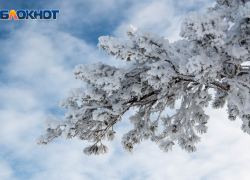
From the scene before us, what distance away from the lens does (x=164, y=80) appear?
4863 millimetres

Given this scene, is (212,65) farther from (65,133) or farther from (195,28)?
(65,133)

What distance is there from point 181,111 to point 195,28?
14.6 ft

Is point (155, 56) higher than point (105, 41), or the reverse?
point (105, 41)

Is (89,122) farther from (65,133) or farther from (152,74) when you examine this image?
(152,74)

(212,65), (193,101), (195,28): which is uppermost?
(193,101)

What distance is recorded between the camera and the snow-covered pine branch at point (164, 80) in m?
4.19

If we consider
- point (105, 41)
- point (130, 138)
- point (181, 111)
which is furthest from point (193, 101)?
point (105, 41)

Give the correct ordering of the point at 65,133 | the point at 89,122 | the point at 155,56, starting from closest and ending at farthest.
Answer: the point at 155,56, the point at 65,133, the point at 89,122

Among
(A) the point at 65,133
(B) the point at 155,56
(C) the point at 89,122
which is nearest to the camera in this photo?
Result: (B) the point at 155,56

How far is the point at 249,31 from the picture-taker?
4.33 meters

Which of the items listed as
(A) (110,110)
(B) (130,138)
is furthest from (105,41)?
(B) (130,138)

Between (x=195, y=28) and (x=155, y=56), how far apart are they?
1.32 m

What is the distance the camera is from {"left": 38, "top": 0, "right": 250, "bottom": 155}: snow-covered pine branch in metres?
4.19

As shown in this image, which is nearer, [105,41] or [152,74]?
[152,74]
